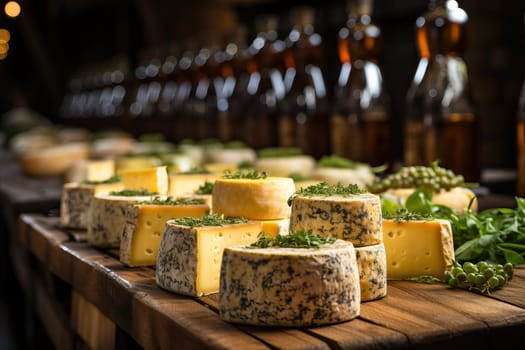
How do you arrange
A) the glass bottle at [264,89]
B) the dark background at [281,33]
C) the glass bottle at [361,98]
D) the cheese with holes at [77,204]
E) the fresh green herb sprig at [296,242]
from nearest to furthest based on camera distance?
the fresh green herb sprig at [296,242], the cheese with holes at [77,204], the glass bottle at [361,98], the glass bottle at [264,89], the dark background at [281,33]

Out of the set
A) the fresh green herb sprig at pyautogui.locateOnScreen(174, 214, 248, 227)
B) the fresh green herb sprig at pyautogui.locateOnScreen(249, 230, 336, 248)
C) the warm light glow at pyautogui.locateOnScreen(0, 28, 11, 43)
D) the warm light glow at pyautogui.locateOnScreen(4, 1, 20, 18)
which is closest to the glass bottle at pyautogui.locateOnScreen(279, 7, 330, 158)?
the fresh green herb sprig at pyautogui.locateOnScreen(174, 214, 248, 227)

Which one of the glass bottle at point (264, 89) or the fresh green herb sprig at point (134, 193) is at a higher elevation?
the glass bottle at point (264, 89)

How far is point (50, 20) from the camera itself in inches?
398

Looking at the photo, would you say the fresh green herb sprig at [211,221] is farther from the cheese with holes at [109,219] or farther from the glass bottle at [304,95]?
the glass bottle at [304,95]

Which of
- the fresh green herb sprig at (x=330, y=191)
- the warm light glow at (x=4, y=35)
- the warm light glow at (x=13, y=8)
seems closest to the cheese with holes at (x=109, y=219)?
the fresh green herb sprig at (x=330, y=191)

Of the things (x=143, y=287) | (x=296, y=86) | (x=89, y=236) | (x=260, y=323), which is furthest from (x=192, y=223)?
(x=296, y=86)

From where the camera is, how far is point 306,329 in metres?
1.08

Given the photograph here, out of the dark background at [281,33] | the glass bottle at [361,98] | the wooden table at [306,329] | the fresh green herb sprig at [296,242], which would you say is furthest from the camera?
the dark background at [281,33]

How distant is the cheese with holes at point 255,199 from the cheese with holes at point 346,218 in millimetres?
159

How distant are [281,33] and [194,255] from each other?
13.9 feet

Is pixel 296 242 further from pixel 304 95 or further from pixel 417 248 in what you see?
pixel 304 95

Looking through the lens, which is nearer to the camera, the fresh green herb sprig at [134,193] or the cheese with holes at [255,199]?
the cheese with holes at [255,199]

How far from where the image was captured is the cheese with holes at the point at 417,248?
4.50ft

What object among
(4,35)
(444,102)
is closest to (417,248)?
(444,102)
